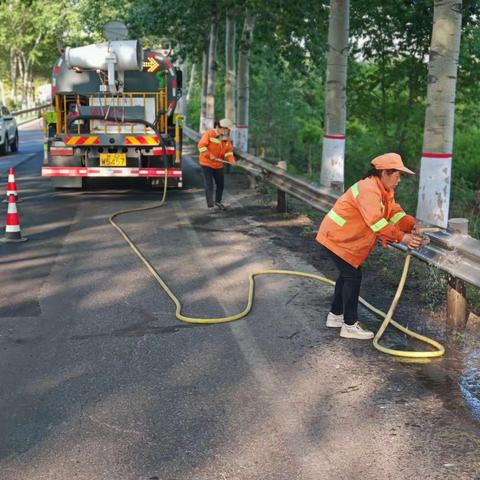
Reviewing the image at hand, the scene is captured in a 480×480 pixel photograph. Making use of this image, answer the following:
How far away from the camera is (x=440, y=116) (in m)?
9.81

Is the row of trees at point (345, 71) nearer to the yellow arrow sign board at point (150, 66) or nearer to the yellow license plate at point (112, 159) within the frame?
the yellow arrow sign board at point (150, 66)

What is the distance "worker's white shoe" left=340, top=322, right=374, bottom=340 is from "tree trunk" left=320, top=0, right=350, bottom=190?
7.79 meters

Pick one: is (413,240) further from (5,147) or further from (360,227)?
(5,147)

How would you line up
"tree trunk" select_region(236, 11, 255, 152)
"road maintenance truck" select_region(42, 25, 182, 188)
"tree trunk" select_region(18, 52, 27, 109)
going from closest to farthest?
"road maintenance truck" select_region(42, 25, 182, 188), "tree trunk" select_region(236, 11, 255, 152), "tree trunk" select_region(18, 52, 27, 109)

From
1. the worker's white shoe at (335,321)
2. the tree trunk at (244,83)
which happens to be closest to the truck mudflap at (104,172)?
the worker's white shoe at (335,321)

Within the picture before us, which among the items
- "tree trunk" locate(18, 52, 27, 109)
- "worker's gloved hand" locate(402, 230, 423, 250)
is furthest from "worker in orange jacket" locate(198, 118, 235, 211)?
"tree trunk" locate(18, 52, 27, 109)

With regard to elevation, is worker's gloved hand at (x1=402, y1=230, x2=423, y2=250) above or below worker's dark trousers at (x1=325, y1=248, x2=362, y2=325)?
above

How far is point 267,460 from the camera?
12.8 feet

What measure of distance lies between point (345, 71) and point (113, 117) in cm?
456

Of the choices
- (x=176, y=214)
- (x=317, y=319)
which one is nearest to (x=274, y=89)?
(x=176, y=214)

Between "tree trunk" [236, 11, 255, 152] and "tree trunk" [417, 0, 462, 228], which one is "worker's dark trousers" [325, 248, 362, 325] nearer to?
"tree trunk" [417, 0, 462, 228]

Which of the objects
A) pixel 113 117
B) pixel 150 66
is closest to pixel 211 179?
pixel 113 117

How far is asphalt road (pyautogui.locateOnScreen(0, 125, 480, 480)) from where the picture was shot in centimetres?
390

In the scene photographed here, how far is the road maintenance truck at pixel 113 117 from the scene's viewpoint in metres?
14.0
